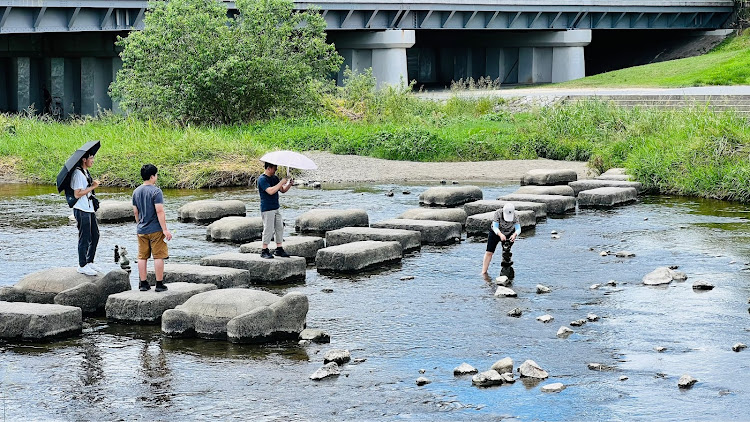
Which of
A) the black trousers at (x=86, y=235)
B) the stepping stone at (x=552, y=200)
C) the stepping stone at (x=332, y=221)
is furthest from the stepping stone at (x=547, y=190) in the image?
the black trousers at (x=86, y=235)

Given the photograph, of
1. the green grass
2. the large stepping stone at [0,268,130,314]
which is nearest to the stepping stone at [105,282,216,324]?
the large stepping stone at [0,268,130,314]

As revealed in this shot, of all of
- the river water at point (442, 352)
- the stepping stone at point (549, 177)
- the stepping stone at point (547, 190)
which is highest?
the stepping stone at point (549, 177)

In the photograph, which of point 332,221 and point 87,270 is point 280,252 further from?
point 332,221

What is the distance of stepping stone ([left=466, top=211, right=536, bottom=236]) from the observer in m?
17.3

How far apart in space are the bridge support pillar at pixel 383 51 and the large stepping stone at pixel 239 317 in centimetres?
4176

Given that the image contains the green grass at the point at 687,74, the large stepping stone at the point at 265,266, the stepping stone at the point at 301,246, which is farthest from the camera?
the green grass at the point at 687,74

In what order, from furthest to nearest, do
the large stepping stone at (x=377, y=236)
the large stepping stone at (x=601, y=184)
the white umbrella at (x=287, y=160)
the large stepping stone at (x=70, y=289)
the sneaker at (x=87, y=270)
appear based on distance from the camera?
the large stepping stone at (x=601, y=184) < the large stepping stone at (x=377, y=236) < the white umbrella at (x=287, y=160) < the sneaker at (x=87, y=270) < the large stepping stone at (x=70, y=289)

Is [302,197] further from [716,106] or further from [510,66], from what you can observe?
[510,66]

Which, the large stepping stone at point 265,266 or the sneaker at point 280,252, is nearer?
the large stepping stone at point 265,266

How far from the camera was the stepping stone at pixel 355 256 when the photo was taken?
14.2 m

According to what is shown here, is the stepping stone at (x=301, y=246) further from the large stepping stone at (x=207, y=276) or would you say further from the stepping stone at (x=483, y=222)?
the stepping stone at (x=483, y=222)

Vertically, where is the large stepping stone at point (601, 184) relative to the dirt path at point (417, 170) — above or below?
below

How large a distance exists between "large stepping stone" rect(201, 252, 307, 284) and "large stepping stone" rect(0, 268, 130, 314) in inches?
67.1

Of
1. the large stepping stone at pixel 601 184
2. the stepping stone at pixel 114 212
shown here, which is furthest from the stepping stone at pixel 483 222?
the stepping stone at pixel 114 212
